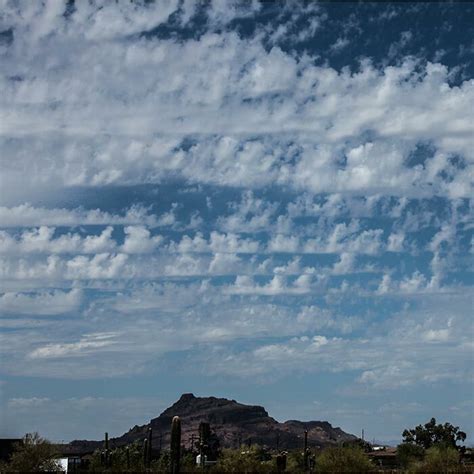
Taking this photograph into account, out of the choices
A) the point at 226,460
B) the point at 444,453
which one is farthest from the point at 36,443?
the point at 444,453

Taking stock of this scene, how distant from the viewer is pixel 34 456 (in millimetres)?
57938

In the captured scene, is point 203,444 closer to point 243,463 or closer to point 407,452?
point 407,452

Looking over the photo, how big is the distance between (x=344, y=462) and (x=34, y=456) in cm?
2235

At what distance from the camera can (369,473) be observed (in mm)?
49438

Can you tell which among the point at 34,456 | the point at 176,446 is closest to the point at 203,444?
the point at 34,456

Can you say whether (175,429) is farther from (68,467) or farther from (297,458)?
(297,458)

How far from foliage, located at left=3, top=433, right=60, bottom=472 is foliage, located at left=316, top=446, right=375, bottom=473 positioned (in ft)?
64.8

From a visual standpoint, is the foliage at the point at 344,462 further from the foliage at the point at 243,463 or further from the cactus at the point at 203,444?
the cactus at the point at 203,444

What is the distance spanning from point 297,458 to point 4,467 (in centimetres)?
4014

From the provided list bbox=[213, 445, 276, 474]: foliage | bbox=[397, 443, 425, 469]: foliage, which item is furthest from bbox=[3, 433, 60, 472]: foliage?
bbox=[397, 443, 425, 469]: foliage

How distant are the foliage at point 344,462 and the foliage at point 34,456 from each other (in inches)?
777

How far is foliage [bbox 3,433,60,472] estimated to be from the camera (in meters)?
56.6

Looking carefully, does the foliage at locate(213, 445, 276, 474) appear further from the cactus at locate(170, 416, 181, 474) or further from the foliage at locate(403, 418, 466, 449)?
the foliage at locate(403, 418, 466, 449)

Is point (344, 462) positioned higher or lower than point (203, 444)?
lower
